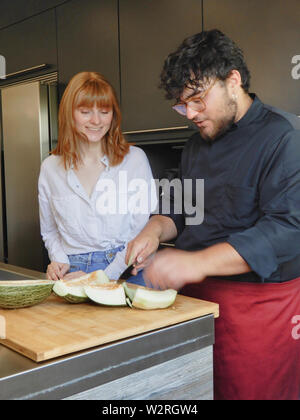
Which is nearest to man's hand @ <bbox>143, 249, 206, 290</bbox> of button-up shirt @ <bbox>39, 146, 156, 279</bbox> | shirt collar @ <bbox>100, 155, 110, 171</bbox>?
button-up shirt @ <bbox>39, 146, 156, 279</bbox>

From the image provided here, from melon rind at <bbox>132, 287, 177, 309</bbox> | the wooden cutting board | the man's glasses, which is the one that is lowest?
the wooden cutting board

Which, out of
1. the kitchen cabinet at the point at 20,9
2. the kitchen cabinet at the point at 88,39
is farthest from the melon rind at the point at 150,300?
the kitchen cabinet at the point at 20,9

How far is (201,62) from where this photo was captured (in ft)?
3.83

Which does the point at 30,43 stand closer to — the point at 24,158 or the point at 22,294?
the point at 24,158

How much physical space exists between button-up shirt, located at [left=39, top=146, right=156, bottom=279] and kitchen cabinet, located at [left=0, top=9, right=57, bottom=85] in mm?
1499

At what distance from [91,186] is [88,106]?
0.30m

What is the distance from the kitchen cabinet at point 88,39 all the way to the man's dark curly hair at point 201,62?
1419 millimetres

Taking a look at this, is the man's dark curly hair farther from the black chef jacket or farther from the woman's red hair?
the woman's red hair

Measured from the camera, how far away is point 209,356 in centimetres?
96

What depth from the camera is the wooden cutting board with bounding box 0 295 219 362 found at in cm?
77

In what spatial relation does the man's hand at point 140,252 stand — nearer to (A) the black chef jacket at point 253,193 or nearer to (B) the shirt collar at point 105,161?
(A) the black chef jacket at point 253,193

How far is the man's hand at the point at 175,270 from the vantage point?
1004mm

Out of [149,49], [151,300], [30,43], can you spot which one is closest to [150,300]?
[151,300]
